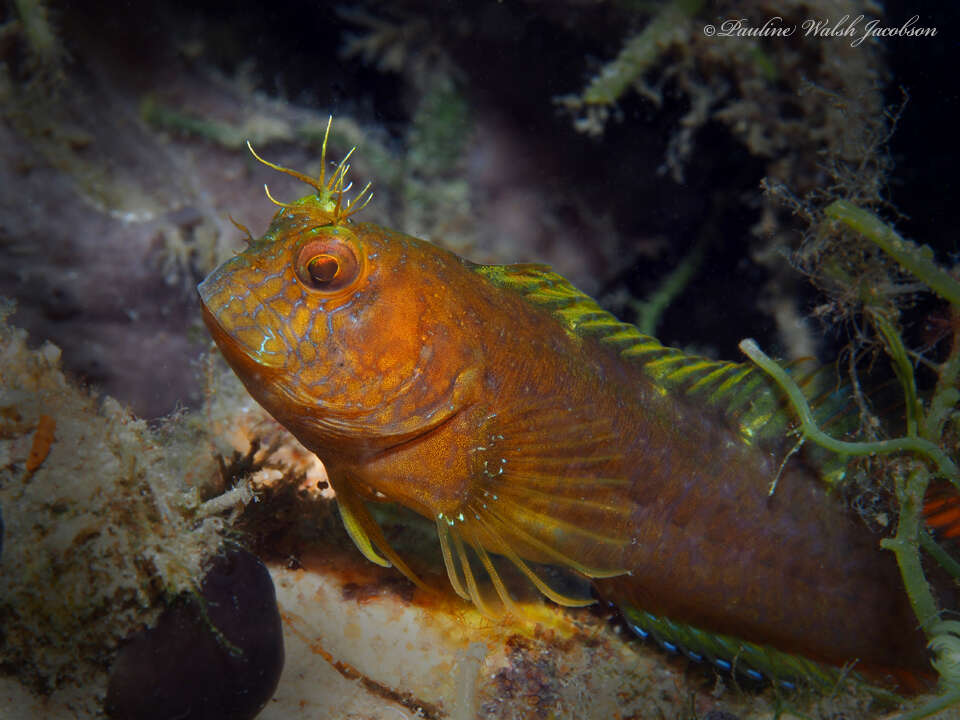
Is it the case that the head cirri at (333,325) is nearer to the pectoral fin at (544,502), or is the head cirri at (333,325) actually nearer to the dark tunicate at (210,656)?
the pectoral fin at (544,502)

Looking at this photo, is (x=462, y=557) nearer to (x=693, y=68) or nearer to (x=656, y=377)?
(x=656, y=377)

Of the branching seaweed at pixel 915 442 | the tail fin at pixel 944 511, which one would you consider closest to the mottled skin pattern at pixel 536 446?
the tail fin at pixel 944 511

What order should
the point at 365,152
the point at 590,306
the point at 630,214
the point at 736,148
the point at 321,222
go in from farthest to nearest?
the point at 365,152 → the point at 630,214 → the point at 736,148 → the point at 590,306 → the point at 321,222

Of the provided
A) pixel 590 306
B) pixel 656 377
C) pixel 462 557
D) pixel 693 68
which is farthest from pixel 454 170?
pixel 462 557

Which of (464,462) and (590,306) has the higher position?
(590,306)

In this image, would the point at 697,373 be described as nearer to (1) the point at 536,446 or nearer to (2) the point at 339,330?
(1) the point at 536,446

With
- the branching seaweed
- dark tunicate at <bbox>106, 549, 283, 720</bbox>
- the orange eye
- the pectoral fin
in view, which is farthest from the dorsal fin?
dark tunicate at <bbox>106, 549, 283, 720</bbox>
